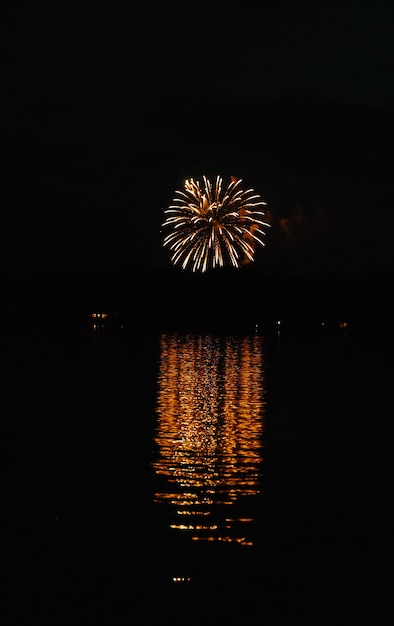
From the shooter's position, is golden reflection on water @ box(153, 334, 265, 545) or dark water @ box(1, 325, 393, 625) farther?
golden reflection on water @ box(153, 334, 265, 545)

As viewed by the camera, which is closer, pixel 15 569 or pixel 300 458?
pixel 15 569

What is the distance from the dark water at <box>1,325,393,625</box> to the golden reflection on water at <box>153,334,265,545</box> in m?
0.09

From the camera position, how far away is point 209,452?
34156 millimetres

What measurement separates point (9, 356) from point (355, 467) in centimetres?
5678

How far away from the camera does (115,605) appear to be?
57.3 ft

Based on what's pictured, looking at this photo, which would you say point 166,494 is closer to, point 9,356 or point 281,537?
point 281,537

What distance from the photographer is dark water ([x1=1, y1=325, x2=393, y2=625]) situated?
17.9m

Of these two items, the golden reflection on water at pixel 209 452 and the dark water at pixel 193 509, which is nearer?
the dark water at pixel 193 509

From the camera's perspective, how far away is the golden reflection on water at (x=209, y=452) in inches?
941

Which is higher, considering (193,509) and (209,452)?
(209,452)

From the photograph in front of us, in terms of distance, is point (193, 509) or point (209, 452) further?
point (209, 452)

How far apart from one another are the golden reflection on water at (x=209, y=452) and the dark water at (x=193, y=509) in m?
0.09

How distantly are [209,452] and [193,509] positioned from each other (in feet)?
31.0

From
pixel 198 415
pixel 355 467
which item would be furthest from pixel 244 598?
pixel 198 415
